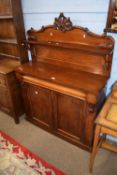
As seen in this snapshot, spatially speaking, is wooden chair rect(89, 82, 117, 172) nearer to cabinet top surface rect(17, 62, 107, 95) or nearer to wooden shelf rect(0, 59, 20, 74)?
cabinet top surface rect(17, 62, 107, 95)

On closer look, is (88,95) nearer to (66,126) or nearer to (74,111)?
(74,111)

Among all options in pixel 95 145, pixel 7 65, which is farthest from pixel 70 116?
pixel 7 65

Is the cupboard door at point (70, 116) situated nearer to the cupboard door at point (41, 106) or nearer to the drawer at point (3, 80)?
the cupboard door at point (41, 106)

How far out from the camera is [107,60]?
157cm

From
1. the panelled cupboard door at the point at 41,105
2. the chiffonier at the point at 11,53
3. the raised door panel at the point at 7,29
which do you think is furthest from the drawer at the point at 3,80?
the raised door panel at the point at 7,29

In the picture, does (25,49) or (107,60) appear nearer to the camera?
(107,60)

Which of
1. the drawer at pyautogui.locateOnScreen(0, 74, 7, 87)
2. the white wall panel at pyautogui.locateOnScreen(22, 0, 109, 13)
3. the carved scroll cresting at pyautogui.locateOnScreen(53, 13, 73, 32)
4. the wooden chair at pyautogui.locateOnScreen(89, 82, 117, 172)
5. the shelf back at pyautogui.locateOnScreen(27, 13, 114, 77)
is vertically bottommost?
the wooden chair at pyautogui.locateOnScreen(89, 82, 117, 172)

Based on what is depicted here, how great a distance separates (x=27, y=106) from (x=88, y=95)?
1077 mm

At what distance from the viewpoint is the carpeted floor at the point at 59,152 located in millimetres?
1684

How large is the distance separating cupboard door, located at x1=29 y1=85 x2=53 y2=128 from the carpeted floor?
170mm

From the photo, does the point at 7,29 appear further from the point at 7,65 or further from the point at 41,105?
the point at 41,105

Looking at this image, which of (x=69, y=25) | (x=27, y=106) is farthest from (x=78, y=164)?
(x=69, y=25)

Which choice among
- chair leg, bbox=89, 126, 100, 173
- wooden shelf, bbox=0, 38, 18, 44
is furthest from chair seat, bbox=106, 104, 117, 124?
wooden shelf, bbox=0, 38, 18, 44

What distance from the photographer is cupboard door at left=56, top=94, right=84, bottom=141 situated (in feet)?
5.42
